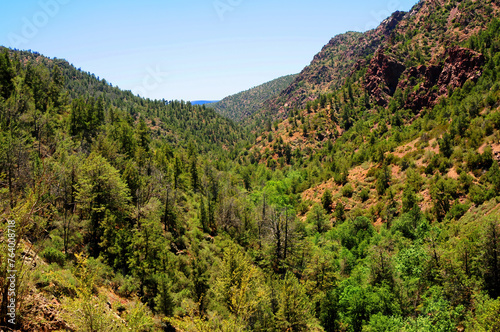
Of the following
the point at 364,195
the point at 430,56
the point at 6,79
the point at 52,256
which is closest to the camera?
the point at 52,256

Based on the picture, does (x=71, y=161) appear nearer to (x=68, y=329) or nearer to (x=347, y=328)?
(x=68, y=329)

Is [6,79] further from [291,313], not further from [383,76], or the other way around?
[383,76]

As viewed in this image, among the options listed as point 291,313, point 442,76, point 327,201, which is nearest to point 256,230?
point 327,201

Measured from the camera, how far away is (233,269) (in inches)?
932

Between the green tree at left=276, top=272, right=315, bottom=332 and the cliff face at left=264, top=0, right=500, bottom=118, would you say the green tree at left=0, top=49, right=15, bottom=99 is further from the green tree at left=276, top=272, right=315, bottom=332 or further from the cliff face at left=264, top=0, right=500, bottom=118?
the cliff face at left=264, top=0, right=500, bottom=118

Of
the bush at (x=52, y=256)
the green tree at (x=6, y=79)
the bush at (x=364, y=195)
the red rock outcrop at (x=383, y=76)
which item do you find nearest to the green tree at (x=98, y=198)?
the bush at (x=52, y=256)

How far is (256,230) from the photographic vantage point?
1868 inches

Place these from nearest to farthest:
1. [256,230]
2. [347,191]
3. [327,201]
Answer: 1. [256,230]
2. [327,201]
3. [347,191]

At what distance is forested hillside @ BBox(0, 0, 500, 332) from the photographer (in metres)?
15.9

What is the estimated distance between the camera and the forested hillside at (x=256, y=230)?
15891 millimetres

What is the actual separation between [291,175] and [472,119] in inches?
2199

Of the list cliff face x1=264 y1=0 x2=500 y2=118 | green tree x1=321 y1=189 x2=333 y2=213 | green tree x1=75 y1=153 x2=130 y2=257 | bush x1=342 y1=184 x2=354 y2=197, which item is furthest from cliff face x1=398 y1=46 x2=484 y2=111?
green tree x1=75 y1=153 x2=130 y2=257

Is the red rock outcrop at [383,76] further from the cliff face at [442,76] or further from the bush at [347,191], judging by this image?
the bush at [347,191]

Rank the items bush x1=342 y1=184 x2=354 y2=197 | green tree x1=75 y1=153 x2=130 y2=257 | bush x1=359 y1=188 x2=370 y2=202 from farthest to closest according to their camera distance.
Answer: bush x1=342 y1=184 x2=354 y2=197
bush x1=359 y1=188 x2=370 y2=202
green tree x1=75 y1=153 x2=130 y2=257
